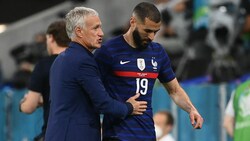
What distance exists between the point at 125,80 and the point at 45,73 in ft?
3.55

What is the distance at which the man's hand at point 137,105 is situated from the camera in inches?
223

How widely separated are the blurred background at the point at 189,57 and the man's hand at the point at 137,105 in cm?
348

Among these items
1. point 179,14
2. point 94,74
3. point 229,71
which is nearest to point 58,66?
point 94,74

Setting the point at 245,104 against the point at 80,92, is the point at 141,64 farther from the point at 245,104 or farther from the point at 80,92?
the point at 245,104

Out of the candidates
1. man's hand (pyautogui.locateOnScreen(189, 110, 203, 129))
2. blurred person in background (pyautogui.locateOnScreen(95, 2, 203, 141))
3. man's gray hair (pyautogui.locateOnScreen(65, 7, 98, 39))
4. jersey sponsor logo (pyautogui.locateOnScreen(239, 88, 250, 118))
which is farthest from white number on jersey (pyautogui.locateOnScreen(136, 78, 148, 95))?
jersey sponsor logo (pyautogui.locateOnScreen(239, 88, 250, 118))

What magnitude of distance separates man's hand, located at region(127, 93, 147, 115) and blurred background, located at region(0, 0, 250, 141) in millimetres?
3476

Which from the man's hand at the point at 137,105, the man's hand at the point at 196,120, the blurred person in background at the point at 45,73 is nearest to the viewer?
the man's hand at the point at 137,105

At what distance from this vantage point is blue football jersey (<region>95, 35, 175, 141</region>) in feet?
18.8

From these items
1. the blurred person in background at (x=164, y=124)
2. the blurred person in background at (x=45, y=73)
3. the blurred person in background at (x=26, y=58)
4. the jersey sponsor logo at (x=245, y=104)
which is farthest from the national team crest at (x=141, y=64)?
the blurred person in background at (x=26, y=58)

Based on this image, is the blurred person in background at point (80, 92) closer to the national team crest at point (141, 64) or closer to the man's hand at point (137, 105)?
the man's hand at point (137, 105)

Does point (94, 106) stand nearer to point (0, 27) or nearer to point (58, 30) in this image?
point (58, 30)

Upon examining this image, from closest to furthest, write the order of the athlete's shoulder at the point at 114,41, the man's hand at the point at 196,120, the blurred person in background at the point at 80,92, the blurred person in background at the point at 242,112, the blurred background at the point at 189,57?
1. the blurred person in background at the point at 80,92
2. the athlete's shoulder at the point at 114,41
3. the man's hand at the point at 196,120
4. the blurred person in background at the point at 242,112
5. the blurred background at the point at 189,57

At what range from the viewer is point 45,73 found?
261 inches

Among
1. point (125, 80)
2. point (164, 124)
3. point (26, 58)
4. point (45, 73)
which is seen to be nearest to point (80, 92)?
point (125, 80)
